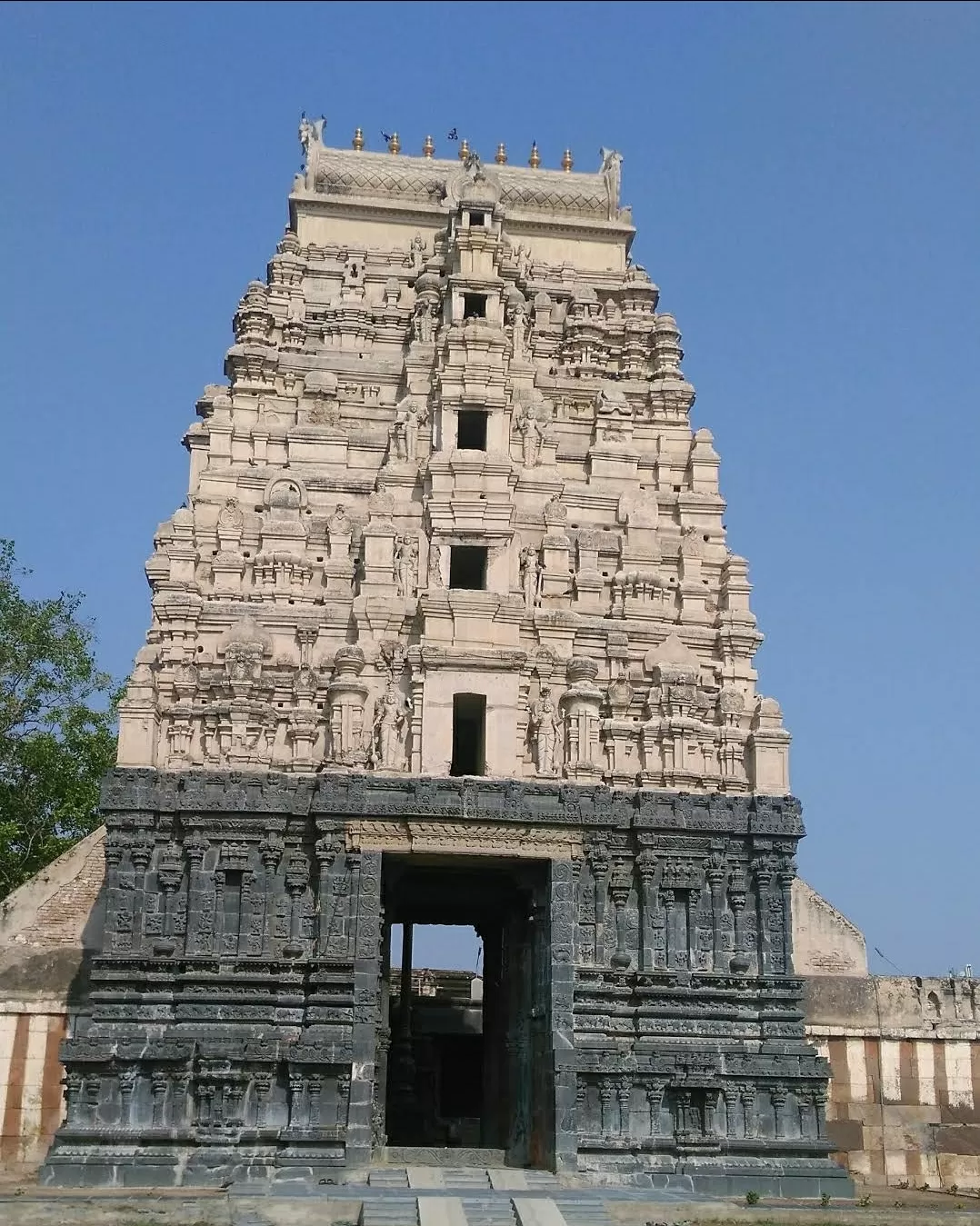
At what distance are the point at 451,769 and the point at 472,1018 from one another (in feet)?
37.9

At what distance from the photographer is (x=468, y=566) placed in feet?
77.7

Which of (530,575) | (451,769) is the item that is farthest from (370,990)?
(530,575)

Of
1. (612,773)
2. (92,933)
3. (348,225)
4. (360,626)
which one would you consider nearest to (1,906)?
(92,933)

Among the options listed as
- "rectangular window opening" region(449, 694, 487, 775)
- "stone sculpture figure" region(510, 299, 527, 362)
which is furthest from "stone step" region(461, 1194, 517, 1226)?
"stone sculpture figure" region(510, 299, 527, 362)

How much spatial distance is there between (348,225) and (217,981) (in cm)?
1518

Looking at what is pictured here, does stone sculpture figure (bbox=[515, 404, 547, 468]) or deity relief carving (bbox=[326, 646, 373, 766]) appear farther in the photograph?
stone sculpture figure (bbox=[515, 404, 547, 468])

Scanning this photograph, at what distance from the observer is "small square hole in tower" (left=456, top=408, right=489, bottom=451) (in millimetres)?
24078

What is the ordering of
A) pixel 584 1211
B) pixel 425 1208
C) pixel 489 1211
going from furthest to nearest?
pixel 584 1211 → pixel 489 1211 → pixel 425 1208

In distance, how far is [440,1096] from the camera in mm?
30188

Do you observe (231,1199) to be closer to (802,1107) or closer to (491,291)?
(802,1107)

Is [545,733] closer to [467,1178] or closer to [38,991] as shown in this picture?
[467,1178]

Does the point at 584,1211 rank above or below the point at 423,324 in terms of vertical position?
below

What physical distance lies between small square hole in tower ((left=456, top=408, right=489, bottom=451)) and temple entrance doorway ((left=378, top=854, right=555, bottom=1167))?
23.3 ft

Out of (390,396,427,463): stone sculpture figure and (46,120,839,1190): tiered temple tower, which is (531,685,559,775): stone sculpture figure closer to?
(46,120,839,1190): tiered temple tower
